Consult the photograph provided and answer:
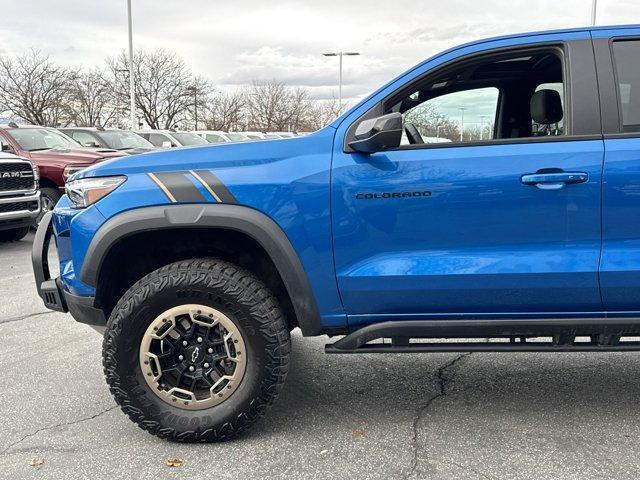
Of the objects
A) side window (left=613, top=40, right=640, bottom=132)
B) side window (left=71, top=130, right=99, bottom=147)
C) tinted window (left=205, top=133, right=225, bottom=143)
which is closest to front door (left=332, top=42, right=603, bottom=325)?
side window (left=613, top=40, right=640, bottom=132)

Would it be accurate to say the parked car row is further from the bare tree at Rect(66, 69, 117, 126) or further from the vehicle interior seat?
the bare tree at Rect(66, 69, 117, 126)

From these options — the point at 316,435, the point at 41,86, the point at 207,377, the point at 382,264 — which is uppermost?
the point at 41,86

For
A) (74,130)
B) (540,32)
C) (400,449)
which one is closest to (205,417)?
(400,449)

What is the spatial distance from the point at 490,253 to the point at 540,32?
1166mm

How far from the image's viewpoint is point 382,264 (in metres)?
2.75

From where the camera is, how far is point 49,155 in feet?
32.8

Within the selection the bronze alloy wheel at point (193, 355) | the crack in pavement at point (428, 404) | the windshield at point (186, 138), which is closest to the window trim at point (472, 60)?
the bronze alloy wheel at point (193, 355)

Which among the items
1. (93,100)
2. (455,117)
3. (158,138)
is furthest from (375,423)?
(93,100)

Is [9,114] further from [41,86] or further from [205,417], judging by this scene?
[205,417]

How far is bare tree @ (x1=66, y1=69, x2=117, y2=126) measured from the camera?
34.9 meters

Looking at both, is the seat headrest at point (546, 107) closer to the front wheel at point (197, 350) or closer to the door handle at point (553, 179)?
the door handle at point (553, 179)

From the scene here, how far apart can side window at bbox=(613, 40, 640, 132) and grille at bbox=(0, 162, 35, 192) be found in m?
8.10

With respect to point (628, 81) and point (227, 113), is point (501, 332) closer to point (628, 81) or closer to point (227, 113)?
point (628, 81)

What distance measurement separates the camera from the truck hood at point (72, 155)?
32.4ft
